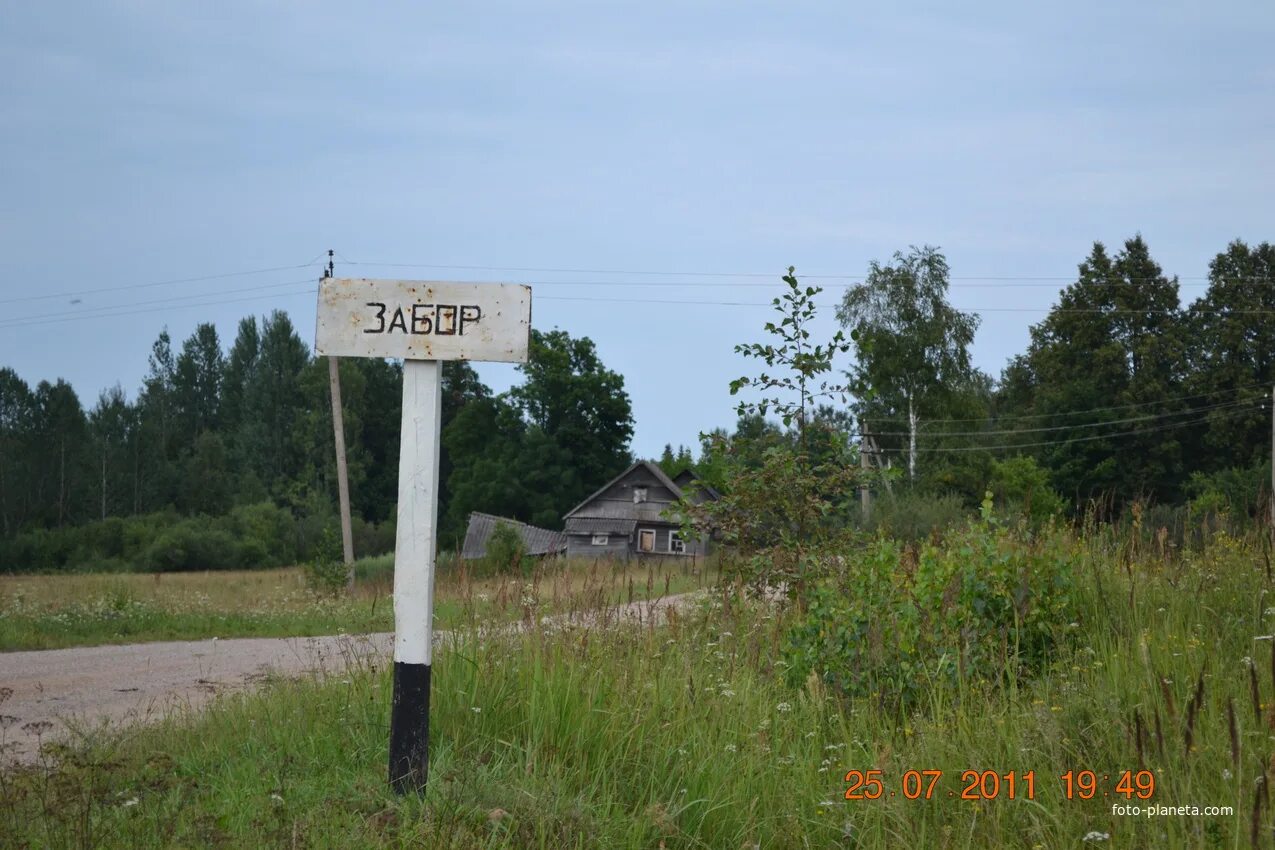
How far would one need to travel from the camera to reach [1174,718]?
4.34 m

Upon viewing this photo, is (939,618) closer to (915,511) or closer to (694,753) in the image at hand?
(694,753)

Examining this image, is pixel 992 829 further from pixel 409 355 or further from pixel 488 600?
pixel 488 600

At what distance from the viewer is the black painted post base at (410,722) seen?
4.75 meters

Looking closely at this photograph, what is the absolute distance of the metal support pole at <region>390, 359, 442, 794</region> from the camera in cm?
483

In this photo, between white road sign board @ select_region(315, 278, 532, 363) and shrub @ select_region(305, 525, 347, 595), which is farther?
shrub @ select_region(305, 525, 347, 595)

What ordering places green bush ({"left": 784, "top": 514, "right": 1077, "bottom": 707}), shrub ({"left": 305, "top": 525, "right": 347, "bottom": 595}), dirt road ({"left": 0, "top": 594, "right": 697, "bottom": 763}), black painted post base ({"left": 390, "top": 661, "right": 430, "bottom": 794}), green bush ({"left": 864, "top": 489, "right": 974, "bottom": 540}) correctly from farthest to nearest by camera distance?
shrub ({"left": 305, "top": 525, "right": 347, "bottom": 595})
green bush ({"left": 864, "top": 489, "right": 974, "bottom": 540})
dirt road ({"left": 0, "top": 594, "right": 697, "bottom": 763})
green bush ({"left": 784, "top": 514, "right": 1077, "bottom": 707})
black painted post base ({"left": 390, "top": 661, "right": 430, "bottom": 794})

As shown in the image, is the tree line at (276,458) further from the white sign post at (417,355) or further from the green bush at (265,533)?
the white sign post at (417,355)

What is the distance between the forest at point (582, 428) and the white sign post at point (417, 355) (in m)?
33.7

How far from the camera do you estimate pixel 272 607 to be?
2147 cm

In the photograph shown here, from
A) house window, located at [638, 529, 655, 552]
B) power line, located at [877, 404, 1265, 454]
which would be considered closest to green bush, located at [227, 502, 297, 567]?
house window, located at [638, 529, 655, 552]

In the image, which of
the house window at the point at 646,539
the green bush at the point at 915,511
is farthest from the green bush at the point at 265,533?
the green bush at the point at 915,511

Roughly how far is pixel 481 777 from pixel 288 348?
7437 cm

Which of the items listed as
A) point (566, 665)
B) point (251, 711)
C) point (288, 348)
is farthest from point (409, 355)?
point (288, 348)

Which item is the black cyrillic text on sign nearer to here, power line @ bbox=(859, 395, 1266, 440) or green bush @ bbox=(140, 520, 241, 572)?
power line @ bbox=(859, 395, 1266, 440)
